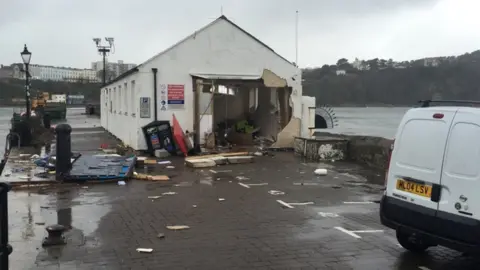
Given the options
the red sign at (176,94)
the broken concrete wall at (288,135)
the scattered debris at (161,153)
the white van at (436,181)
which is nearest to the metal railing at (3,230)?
the white van at (436,181)

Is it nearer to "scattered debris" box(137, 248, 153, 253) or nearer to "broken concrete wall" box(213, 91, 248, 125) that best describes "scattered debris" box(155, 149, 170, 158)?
"broken concrete wall" box(213, 91, 248, 125)

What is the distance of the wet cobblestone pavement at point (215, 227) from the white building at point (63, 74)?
229 ft

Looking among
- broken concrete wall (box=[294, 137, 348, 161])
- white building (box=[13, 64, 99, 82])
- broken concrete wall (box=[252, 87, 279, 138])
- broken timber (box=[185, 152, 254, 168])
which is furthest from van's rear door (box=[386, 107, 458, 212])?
white building (box=[13, 64, 99, 82])

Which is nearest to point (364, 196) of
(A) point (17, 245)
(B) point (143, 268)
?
(B) point (143, 268)

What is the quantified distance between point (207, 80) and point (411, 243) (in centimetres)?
1424

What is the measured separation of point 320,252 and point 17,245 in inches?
162

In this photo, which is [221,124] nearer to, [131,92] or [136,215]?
[131,92]

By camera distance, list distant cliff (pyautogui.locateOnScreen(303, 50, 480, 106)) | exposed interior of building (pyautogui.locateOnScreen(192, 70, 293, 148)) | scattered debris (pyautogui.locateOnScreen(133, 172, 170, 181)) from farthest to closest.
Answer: distant cliff (pyautogui.locateOnScreen(303, 50, 480, 106)) → exposed interior of building (pyautogui.locateOnScreen(192, 70, 293, 148)) → scattered debris (pyautogui.locateOnScreen(133, 172, 170, 181))

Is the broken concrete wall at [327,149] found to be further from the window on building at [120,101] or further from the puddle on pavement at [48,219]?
the window on building at [120,101]

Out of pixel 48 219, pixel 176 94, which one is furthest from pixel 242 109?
pixel 48 219

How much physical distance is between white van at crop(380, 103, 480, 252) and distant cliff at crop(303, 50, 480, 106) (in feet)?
54.5

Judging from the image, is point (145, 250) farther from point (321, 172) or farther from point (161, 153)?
point (161, 153)

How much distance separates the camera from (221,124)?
79.8 ft

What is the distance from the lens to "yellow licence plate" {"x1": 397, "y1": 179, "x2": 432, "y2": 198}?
5957 millimetres
